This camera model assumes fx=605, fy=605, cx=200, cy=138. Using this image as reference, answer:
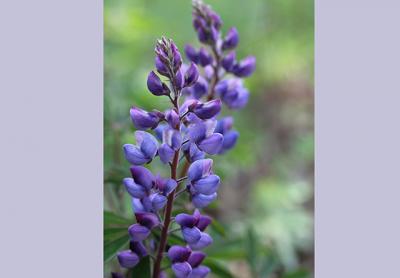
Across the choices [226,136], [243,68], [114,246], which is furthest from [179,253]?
[243,68]

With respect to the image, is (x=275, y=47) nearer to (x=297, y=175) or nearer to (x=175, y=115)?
(x=297, y=175)

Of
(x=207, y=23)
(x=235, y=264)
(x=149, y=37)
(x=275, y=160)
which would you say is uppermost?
(x=149, y=37)

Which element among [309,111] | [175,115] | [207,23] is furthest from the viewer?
[309,111]

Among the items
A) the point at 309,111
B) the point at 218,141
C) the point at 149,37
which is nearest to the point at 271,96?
the point at 309,111

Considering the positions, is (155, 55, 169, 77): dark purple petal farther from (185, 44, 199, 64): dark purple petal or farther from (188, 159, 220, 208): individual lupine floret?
(185, 44, 199, 64): dark purple petal

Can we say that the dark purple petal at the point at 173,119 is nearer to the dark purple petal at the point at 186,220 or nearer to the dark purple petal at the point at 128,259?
the dark purple petal at the point at 186,220

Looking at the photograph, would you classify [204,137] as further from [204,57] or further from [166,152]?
[204,57]

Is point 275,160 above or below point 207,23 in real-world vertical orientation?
below
